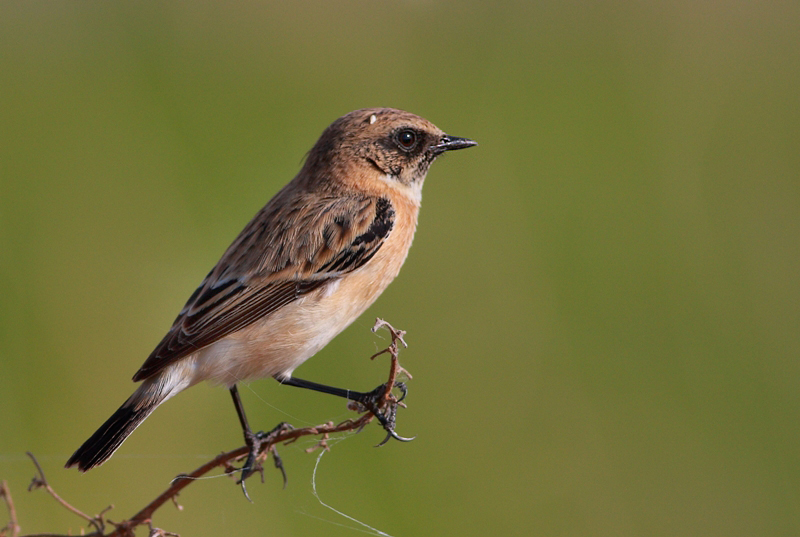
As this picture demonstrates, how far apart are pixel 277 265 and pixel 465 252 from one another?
265cm

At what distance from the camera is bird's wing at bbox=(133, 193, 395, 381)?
3.43m

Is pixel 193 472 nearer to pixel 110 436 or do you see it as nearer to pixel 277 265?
pixel 110 436

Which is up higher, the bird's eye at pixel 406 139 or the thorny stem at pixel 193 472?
the bird's eye at pixel 406 139

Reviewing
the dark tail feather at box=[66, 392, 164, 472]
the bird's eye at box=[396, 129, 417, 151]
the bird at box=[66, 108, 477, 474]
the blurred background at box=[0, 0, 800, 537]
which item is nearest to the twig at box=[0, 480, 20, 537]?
the dark tail feather at box=[66, 392, 164, 472]

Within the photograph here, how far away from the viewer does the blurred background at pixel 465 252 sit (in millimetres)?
4695

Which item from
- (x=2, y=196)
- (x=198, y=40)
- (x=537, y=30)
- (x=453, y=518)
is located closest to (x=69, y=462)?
(x=453, y=518)

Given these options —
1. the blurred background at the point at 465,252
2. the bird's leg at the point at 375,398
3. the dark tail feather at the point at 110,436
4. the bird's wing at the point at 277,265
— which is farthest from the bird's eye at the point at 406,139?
the dark tail feather at the point at 110,436

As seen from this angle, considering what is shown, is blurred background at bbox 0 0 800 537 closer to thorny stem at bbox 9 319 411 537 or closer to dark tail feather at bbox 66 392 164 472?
dark tail feather at bbox 66 392 164 472

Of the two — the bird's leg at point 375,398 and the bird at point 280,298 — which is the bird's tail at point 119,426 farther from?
the bird's leg at point 375,398

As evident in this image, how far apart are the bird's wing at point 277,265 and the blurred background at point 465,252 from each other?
2.71 feet

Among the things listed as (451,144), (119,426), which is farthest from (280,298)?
(451,144)

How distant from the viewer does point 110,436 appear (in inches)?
123

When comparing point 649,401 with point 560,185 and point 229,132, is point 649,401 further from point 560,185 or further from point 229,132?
point 229,132

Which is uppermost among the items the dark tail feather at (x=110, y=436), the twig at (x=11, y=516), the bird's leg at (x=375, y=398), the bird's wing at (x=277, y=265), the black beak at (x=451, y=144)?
the black beak at (x=451, y=144)
